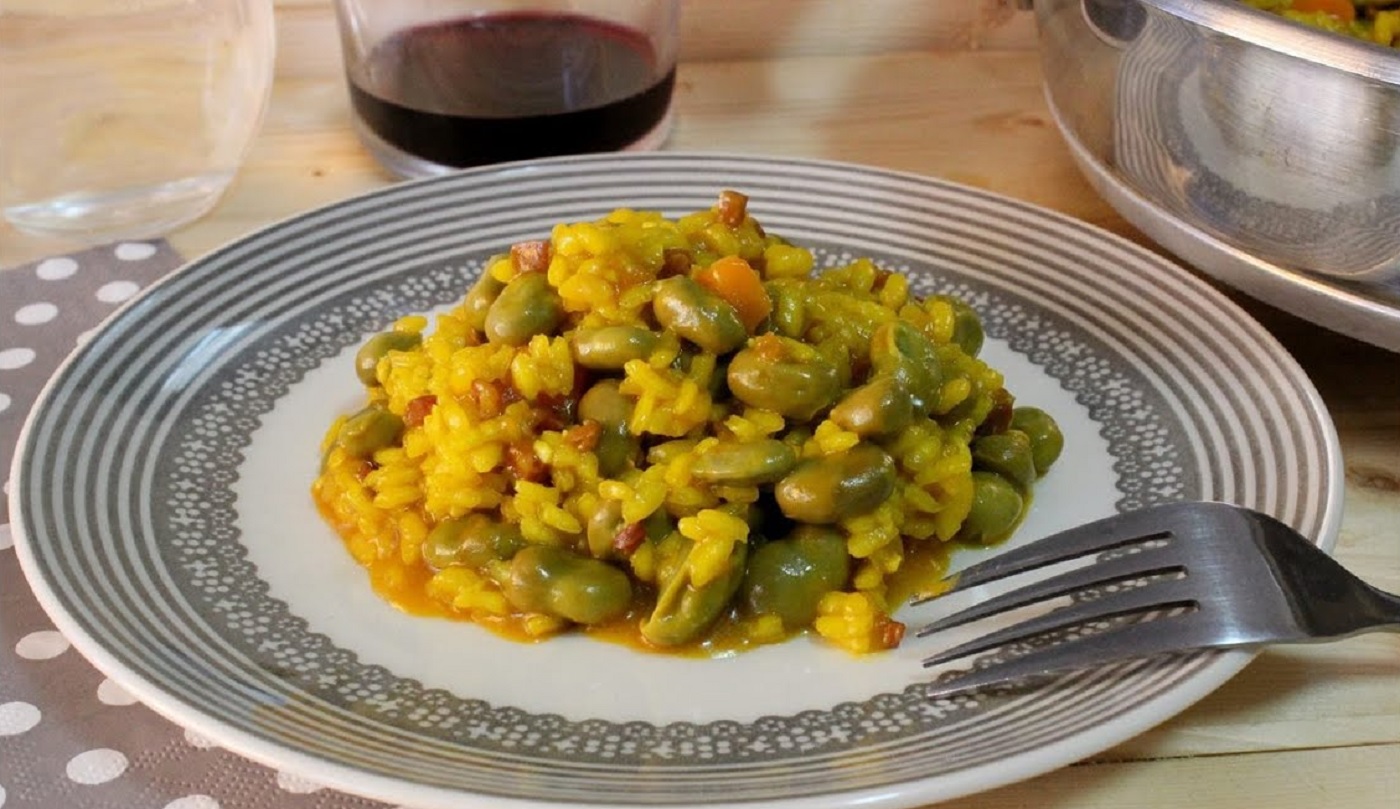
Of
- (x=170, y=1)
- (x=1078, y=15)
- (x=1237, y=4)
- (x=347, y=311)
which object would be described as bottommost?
(x=347, y=311)

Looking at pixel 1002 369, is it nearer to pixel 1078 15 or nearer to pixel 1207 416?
pixel 1207 416

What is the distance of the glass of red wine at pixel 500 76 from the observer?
7.54 ft

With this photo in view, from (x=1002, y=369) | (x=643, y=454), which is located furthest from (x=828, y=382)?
(x=1002, y=369)

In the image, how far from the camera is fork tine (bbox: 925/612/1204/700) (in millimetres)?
1228

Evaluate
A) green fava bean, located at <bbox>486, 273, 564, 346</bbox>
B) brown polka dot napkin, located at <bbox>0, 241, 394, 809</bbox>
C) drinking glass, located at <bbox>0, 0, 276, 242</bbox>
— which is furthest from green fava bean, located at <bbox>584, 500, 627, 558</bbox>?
drinking glass, located at <bbox>0, 0, 276, 242</bbox>

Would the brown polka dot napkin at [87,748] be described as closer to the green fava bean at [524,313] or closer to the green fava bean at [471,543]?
the green fava bean at [471,543]

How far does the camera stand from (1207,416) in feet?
5.44

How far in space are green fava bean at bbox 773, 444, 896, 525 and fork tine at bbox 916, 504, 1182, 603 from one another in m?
0.12

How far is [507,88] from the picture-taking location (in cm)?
230

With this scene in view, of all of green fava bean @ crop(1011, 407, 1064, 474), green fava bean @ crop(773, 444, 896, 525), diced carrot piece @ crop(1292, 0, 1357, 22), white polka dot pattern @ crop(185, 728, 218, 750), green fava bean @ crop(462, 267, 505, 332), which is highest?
diced carrot piece @ crop(1292, 0, 1357, 22)

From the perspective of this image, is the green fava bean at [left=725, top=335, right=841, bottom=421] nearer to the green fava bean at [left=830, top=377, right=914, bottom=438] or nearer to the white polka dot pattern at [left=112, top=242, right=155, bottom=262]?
the green fava bean at [left=830, top=377, right=914, bottom=438]

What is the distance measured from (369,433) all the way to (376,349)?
0.50 ft

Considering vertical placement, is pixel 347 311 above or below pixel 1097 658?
below

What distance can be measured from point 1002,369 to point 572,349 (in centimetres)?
58
